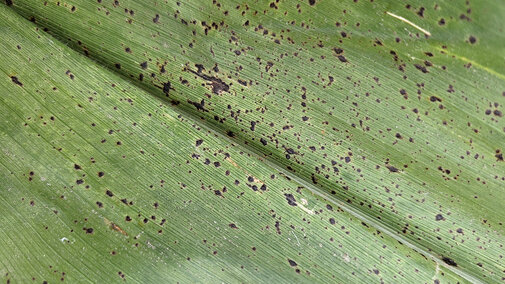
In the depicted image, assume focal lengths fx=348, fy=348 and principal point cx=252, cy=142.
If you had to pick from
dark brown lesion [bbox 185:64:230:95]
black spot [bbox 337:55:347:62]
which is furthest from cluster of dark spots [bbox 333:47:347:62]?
dark brown lesion [bbox 185:64:230:95]

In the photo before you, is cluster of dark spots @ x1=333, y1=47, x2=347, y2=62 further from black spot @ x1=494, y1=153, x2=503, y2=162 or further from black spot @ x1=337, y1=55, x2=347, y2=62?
black spot @ x1=494, y1=153, x2=503, y2=162

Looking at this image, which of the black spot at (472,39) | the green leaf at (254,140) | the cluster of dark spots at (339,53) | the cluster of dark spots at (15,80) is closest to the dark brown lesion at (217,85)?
the green leaf at (254,140)

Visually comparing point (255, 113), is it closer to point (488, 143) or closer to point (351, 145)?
point (351, 145)

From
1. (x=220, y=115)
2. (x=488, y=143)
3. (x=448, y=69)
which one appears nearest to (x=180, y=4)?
(x=220, y=115)

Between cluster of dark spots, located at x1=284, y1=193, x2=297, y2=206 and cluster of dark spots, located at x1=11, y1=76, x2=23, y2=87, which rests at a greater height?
cluster of dark spots, located at x1=284, y1=193, x2=297, y2=206

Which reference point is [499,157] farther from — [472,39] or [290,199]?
[290,199]

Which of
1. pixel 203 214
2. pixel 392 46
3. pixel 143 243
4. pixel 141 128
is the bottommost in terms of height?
pixel 143 243

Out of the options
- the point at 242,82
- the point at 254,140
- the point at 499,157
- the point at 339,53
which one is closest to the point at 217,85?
the point at 242,82

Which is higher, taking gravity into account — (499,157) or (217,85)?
(499,157)
